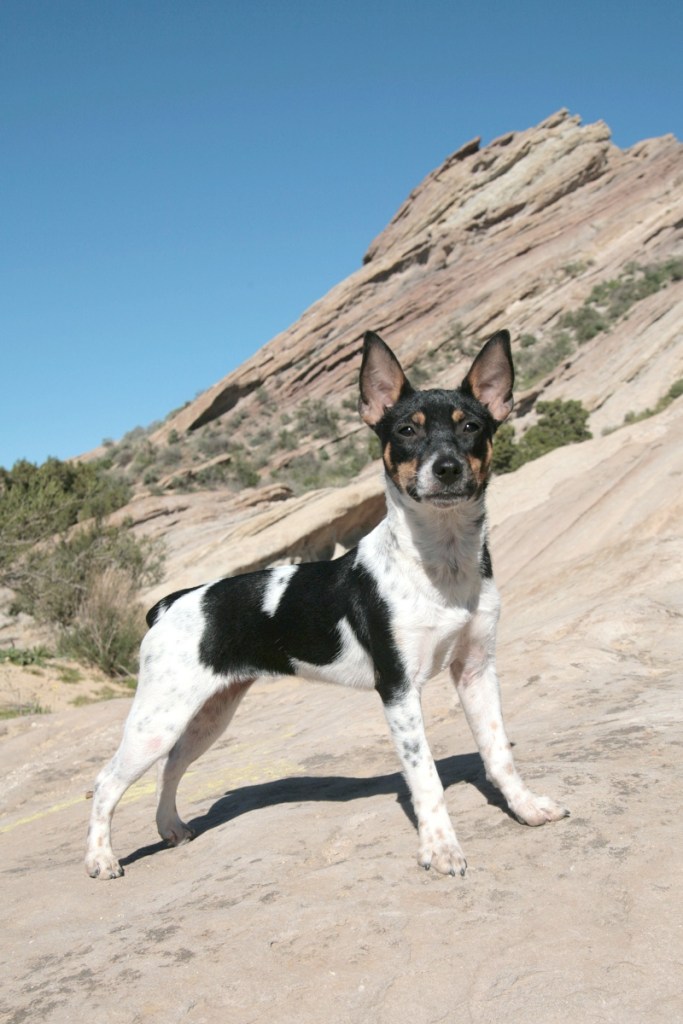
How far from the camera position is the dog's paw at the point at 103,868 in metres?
4.42

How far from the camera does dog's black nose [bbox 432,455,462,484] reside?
3.69 metres

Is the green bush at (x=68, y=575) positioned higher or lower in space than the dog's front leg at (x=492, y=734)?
higher

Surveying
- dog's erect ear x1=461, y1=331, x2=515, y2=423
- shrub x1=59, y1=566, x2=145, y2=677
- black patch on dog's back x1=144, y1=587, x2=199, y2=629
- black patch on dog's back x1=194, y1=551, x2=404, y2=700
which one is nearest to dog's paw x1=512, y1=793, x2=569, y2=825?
black patch on dog's back x1=194, y1=551, x2=404, y2=700

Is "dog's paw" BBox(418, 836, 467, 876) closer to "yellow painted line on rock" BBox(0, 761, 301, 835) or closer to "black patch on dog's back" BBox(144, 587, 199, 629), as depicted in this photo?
"black patch on dog's back" BBox(144, 587, 199, 629)

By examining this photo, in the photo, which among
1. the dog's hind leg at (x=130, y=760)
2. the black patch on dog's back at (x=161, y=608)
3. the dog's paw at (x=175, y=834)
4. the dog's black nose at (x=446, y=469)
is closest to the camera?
the dog's black nose at (x=446, y=469)

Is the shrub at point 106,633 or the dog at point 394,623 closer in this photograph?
the dog at point 394,623

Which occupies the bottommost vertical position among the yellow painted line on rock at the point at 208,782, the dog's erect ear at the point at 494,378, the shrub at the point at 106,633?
the yellow painted line on rock at the point at 208,782

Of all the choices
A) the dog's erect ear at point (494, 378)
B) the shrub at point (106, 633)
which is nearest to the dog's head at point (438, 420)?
the dog's erect ear at point (494, 378)

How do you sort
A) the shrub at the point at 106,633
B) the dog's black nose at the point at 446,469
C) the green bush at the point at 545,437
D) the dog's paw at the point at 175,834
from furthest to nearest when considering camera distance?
the green bush at the point at 545,437, the shrub at the point at 106,633, the dog's paw at the point at 175,834, the dog's black nose at the point at 446,469

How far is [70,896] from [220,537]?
52.5ft

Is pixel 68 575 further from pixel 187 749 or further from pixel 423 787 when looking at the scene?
pixel 423 787

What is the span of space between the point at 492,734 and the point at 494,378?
168 cm

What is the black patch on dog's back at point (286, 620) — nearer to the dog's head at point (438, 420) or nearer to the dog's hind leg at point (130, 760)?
the dog's hind leg at point (130, 760)

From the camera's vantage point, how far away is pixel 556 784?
394 centimetres
